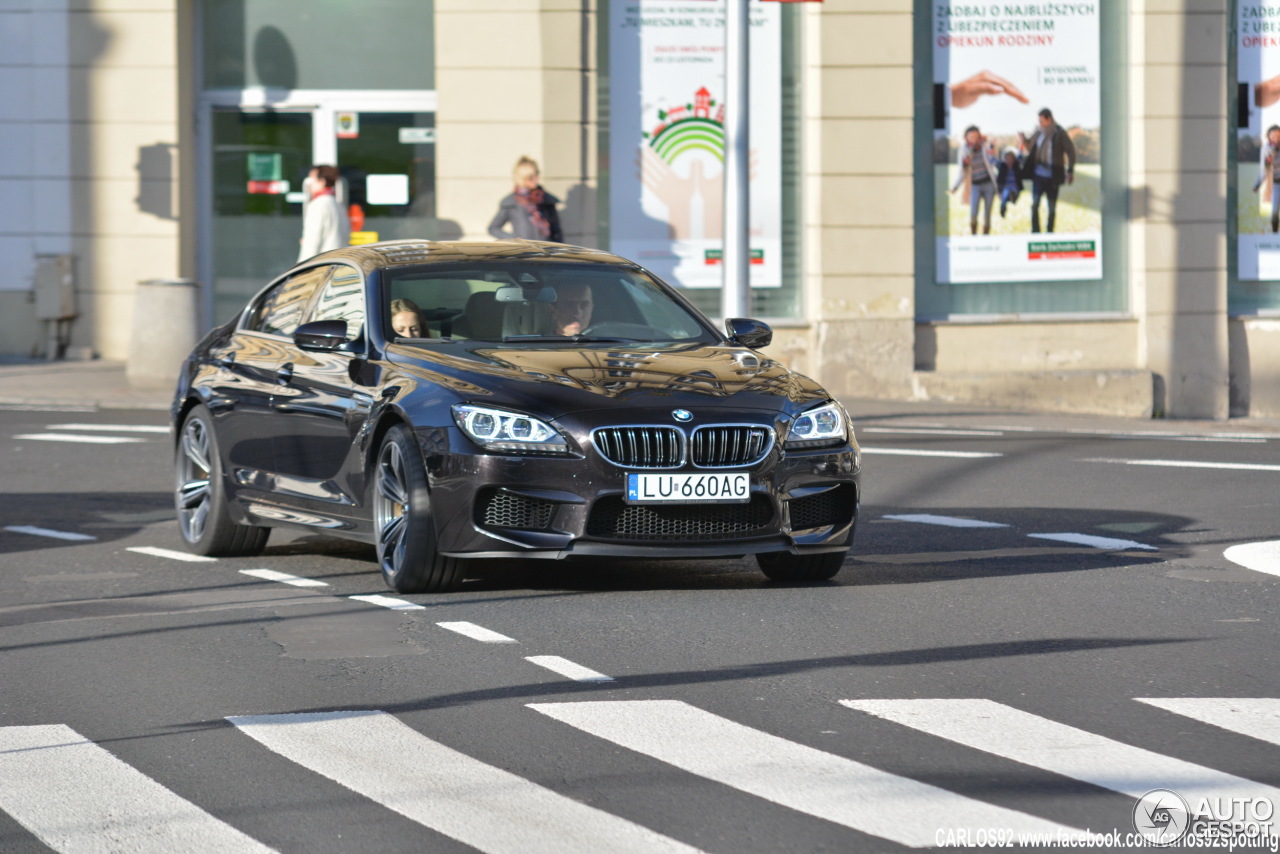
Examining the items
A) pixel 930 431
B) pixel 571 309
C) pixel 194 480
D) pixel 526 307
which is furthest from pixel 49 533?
pixel 930 431

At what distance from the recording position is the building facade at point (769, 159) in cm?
2088

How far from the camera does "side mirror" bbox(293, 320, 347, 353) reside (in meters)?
8.96

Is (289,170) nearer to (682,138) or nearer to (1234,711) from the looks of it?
(682,138)

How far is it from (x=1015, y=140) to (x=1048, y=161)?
437 millimetres

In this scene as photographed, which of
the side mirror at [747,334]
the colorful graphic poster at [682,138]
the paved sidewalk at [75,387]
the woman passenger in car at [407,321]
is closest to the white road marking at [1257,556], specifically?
the side mirror at [747,334]

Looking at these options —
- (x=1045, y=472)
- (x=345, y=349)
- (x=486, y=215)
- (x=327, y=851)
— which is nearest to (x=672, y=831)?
(x=327, y=851)

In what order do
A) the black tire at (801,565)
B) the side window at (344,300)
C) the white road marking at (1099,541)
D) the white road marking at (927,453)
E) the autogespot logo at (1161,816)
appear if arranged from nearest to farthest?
the autogespot logo at (1161,816), the black tire at (801,565), the side window at (344,300), the white road marking at (1099,541), the white road marking at (927,453)

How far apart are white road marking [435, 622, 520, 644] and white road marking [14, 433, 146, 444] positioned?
8.39m

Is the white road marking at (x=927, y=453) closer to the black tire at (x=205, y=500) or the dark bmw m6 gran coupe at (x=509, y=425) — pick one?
the dark bmw m6 gran coupe at (x=509, y=425)

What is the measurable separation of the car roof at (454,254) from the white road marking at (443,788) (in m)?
3.79

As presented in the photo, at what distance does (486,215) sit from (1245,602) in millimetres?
13788

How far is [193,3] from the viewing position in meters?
21.6

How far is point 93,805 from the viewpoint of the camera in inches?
195

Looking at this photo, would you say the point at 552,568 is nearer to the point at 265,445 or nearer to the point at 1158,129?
the point at 265,445
